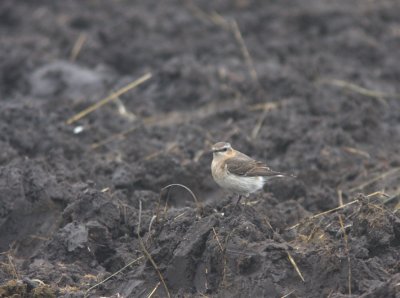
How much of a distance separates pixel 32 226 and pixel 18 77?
627cm

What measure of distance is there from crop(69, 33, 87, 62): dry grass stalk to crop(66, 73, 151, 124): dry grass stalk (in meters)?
1.63

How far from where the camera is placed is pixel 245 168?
10.0 m

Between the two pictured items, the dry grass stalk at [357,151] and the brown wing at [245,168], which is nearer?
the brown wing at [245,168]

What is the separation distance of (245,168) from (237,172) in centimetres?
18

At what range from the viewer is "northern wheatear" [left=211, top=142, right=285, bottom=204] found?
9.75 meters

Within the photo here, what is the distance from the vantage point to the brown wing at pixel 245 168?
9.91 metres

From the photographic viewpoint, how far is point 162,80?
15.3m

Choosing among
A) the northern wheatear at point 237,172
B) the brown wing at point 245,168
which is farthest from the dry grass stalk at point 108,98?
the brown wing at point 245,168

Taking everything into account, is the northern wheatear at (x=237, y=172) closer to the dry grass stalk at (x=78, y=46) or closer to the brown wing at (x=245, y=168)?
the brown wing at (x=245, y=168)

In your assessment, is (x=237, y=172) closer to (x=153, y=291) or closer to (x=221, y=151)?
(x=221, y=151)

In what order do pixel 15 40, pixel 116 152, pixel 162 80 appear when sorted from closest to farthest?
pixel 116 152
pixel 162 80
pixel 15 40

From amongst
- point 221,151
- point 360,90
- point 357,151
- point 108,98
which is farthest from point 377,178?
point 108,98

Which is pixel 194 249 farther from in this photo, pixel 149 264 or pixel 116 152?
pixel 116 152

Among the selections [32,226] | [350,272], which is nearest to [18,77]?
[32,226]
